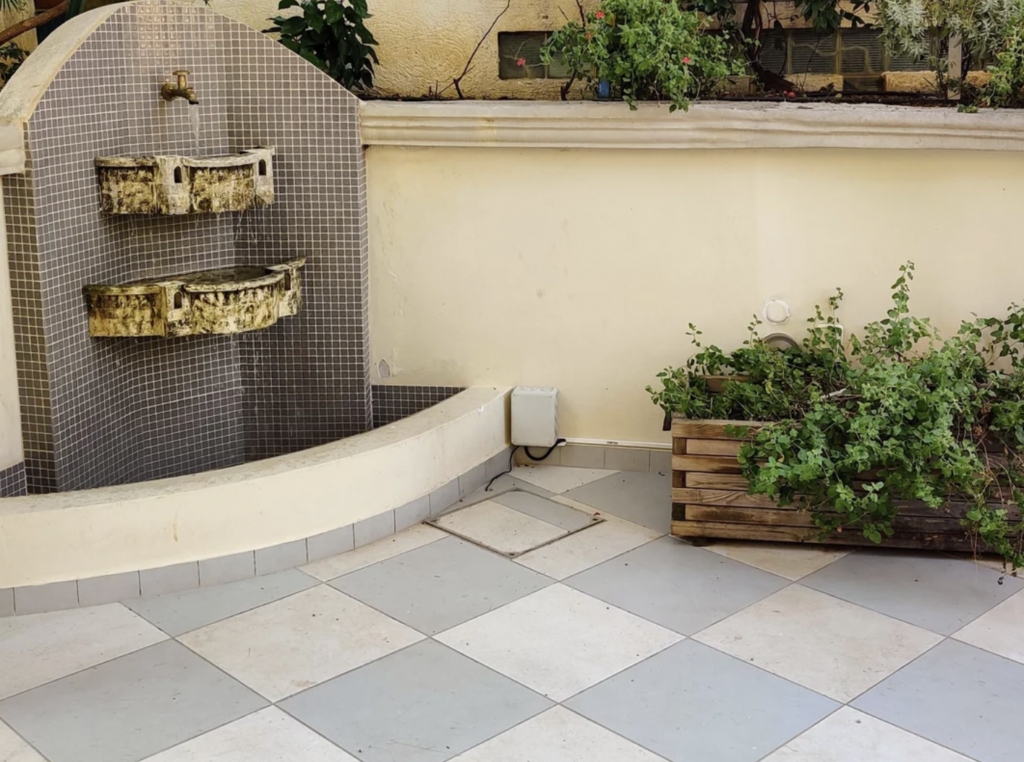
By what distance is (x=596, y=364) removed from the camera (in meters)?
4.89

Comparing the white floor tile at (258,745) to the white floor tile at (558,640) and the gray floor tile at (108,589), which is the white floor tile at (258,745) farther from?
the gray floor tile at (108,589)

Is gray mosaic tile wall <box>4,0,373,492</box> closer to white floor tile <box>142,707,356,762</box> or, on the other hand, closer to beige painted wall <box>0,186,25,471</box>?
beige painted wall <box>0,186,25,471</box>

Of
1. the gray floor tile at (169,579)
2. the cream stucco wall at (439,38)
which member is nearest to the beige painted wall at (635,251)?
the cream stucco wall at (439,38)

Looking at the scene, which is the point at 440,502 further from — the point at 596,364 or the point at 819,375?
the point at 819,375

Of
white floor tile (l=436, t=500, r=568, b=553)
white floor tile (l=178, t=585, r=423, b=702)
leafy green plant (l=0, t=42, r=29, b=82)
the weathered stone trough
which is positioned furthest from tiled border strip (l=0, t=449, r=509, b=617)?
leafy green plant (l=0, t=42, r=29, b=82)

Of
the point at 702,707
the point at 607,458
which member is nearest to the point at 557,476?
the point at 607,458

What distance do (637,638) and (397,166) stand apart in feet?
6.99

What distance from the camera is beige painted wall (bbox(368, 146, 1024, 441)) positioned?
4496 mm

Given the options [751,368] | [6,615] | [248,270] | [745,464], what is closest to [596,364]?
[751,368]

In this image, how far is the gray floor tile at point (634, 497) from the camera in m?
4.54

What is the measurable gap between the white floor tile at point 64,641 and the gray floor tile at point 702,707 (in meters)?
1.34

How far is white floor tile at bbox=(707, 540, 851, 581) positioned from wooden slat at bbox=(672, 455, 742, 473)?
288mm

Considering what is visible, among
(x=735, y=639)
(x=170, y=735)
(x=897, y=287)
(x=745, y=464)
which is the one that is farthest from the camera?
(x=897, y=287)

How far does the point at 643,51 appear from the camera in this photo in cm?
435
